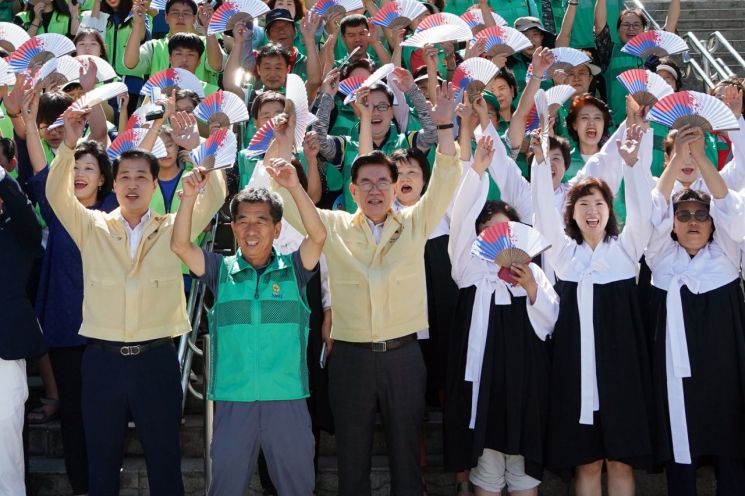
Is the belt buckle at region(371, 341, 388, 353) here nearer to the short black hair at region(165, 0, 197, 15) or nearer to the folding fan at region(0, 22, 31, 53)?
the folding fan at region(0, 22, 31, 53)

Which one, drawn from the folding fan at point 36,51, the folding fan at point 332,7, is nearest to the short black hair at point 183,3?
the folding fan at point 332,7

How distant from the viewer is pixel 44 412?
19.6ft

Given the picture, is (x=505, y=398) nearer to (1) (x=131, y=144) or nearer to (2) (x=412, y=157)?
(2) (x=412, y=157)

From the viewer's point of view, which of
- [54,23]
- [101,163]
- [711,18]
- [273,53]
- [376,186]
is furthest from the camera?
[711,18]

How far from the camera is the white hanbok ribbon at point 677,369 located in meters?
5.23

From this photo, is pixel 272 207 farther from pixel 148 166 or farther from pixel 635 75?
pixel 635 75

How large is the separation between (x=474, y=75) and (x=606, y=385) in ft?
8.06

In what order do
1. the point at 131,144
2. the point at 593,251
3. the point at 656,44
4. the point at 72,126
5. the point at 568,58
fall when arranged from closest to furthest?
the point at 72,126 → the point at 593,251 → the point at 131,144 → the point at 568,58 → the point at 656,44

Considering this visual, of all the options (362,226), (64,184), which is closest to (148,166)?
(64,184)

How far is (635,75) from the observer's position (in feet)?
19.7

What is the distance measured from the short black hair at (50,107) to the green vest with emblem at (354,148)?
6.27 feet

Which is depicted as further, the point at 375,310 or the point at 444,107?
the point at 444,107

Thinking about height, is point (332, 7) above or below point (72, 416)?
above

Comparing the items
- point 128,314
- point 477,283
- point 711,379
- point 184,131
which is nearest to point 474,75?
point 477,283
